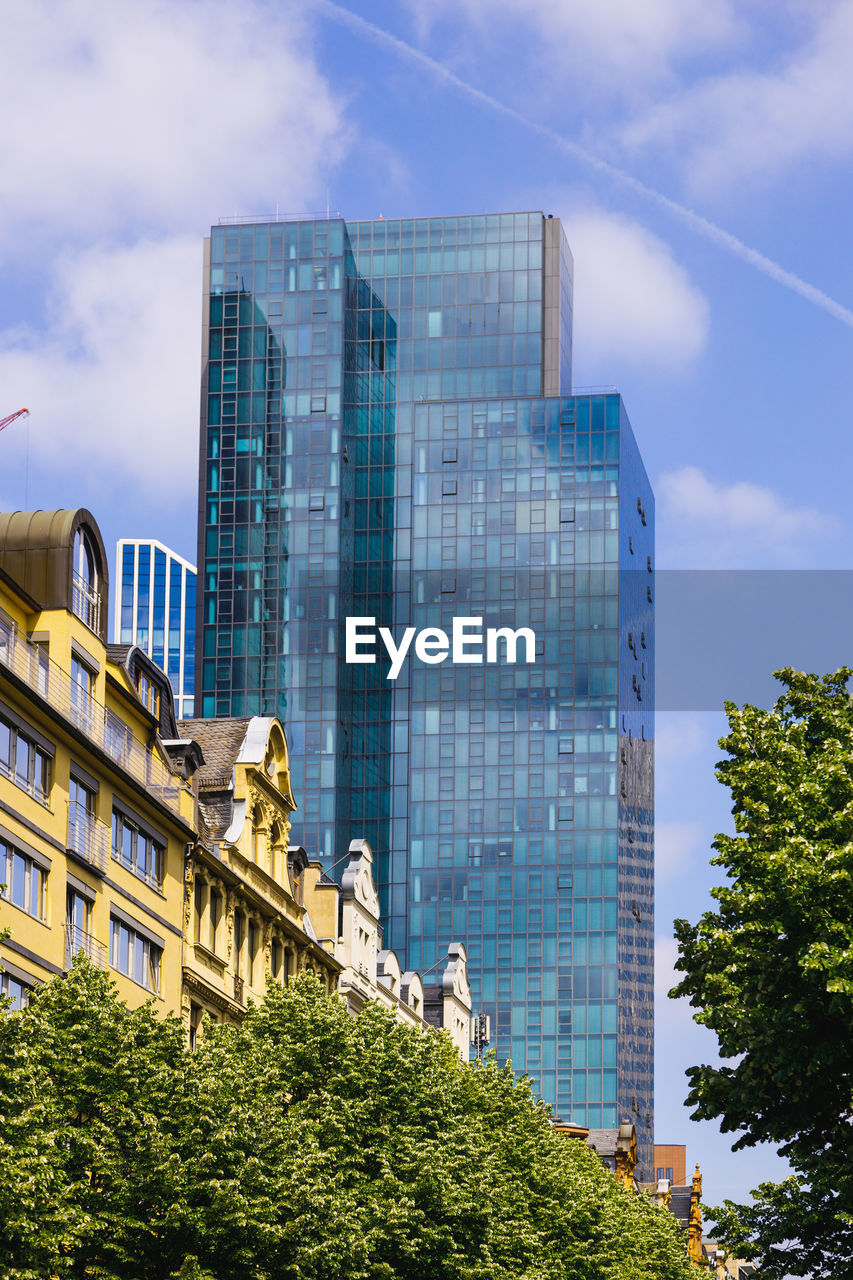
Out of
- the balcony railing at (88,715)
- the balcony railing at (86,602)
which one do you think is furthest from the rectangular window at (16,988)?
the balcony railing at (86,602)

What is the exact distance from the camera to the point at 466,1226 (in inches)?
2360

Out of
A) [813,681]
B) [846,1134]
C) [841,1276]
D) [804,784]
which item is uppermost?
[813,681]

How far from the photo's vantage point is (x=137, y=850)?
216ft

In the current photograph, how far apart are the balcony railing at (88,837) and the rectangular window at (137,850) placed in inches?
49.2

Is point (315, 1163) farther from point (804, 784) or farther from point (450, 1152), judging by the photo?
point (804, 784)

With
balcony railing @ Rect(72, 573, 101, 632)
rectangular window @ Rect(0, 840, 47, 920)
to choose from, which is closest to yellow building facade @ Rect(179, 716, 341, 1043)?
balcony railing @ Rect(72, 573, 101, 632)

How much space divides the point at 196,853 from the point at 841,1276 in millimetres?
29351

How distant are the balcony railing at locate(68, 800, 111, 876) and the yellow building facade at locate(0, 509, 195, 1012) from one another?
61 millimetres

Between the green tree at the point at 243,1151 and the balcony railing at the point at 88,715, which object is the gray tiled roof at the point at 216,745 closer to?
the balcony railing at the point at 88,715

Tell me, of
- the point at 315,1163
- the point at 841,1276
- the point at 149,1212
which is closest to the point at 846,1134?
the point at 841,1276

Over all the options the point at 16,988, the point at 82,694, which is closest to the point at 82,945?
the point at 16,988

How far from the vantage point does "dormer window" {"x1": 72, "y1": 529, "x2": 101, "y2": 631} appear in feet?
204

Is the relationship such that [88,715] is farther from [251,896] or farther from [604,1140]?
[604,1140]

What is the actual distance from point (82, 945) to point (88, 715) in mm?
6662
